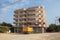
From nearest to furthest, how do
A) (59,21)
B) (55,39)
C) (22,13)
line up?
1. (55,39)
2. (59,21)
3. (22,13)

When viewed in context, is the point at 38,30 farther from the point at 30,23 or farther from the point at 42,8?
the point at 42,8

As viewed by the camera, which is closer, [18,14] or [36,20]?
[36,20]

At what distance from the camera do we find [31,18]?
94.2 metres

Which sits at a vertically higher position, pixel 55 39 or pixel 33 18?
pixel 33 18

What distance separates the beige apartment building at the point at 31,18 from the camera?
302 feet

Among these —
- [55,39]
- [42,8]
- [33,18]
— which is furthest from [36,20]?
[55,39]

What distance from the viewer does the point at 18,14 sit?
9969 cm

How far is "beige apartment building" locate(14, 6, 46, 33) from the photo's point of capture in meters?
92.1

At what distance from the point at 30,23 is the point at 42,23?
6650 mm

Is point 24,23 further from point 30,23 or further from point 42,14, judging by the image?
point 42,14

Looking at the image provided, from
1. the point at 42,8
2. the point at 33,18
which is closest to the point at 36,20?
the point at 33,18

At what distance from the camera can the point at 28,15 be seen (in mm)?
96062

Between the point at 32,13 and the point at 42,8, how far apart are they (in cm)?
640

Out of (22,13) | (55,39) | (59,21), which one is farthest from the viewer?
(22,13)
